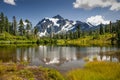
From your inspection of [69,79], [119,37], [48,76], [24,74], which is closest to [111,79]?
[69,79]

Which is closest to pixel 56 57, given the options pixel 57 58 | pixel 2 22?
pixel 57 58

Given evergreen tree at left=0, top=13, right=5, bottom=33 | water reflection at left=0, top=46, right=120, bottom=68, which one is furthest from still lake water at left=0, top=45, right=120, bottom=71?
evergreen tree at left=0, top=13, right=5, bottom=33

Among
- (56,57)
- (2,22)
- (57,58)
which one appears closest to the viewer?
(57,58)

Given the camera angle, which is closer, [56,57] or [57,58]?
[57,58]

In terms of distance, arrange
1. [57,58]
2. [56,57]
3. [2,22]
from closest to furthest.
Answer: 1. [57,58]
2. [56,57]
3. [2,22]

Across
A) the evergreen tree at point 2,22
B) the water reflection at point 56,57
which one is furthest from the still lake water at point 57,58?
the evergreen tree at point 2,22

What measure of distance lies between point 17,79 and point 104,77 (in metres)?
7.89

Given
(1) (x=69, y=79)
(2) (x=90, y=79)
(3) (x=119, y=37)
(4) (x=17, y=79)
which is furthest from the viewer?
(3) (x=119, y=37)

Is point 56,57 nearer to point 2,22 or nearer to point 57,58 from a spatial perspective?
point 57,58

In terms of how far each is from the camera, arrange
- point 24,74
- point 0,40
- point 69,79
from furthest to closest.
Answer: point 0,40 < point 69,79 < point 24,74

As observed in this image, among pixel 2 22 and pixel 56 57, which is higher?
pixel 2 22

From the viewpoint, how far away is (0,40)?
522 ft

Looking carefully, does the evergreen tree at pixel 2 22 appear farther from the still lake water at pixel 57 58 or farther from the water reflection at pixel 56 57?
the still lake water at pixel 57 58

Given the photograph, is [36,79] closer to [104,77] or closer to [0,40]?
[104,77]
